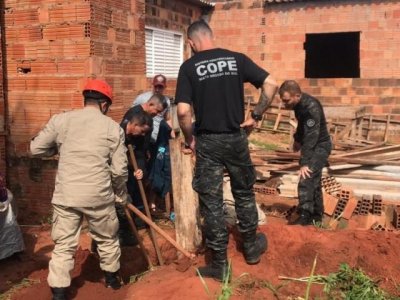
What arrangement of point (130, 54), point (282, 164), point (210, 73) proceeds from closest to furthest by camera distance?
point (210, 73) → point (130, 54) → point (282, 164)

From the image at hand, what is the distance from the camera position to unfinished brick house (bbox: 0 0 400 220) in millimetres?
6195

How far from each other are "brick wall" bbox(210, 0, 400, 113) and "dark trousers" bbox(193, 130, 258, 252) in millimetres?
9884

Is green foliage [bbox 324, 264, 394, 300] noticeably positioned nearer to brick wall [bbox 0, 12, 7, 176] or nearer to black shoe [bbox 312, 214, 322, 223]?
black shoe [bbox 312, 214, 322, 223]

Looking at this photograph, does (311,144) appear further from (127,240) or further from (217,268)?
(127,240)

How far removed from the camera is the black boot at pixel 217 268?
414 cm

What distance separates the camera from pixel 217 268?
13.7ft

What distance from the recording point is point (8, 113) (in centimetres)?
654

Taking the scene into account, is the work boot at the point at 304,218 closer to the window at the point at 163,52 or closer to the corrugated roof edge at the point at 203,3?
the window at the point at 163,52

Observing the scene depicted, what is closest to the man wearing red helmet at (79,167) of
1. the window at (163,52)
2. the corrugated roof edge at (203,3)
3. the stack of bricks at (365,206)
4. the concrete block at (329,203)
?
the concrete block at (329,203)

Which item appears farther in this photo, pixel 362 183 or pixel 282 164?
pixel 282 164

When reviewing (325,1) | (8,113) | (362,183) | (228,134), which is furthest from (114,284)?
(325,1)

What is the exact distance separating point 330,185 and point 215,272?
11.7ft

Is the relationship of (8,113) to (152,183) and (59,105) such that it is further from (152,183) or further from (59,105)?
(152,183)

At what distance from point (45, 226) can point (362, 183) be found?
4.78m
